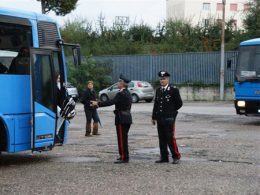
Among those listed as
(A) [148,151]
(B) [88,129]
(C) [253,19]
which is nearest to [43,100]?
(A) [148,151]

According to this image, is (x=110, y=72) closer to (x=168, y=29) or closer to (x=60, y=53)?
(x=168, y=29)

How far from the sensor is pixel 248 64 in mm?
20594

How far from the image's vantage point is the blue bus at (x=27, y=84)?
34.8ft

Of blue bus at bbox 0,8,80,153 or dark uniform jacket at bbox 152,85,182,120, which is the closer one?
blue bus at bbox 0,8,80,153

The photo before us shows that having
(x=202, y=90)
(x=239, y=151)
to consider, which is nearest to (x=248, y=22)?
(x=202, y=90)

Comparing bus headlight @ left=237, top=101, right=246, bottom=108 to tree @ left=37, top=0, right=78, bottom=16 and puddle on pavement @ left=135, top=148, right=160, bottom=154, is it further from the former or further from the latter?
tree @ left=37, top=0, right=78, bottom=16

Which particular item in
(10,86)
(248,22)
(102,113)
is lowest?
(102,113)

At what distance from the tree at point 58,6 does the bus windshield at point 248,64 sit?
11868 millimetres

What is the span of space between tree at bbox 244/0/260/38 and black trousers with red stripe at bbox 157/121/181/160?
32088mm

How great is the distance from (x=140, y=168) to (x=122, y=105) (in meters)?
1.45

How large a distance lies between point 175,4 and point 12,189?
96985 millimetres

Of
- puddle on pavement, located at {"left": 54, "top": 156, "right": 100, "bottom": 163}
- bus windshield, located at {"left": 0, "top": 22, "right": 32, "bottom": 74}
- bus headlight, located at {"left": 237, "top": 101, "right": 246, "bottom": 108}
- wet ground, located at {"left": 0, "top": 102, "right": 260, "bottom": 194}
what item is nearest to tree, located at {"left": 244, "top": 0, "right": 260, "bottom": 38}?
bus headlight, located at {"left": 237, "top": 101, "right": 246, "bottom": 108}

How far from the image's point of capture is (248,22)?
1722 inches

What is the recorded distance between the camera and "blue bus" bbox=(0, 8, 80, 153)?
34.8ft
